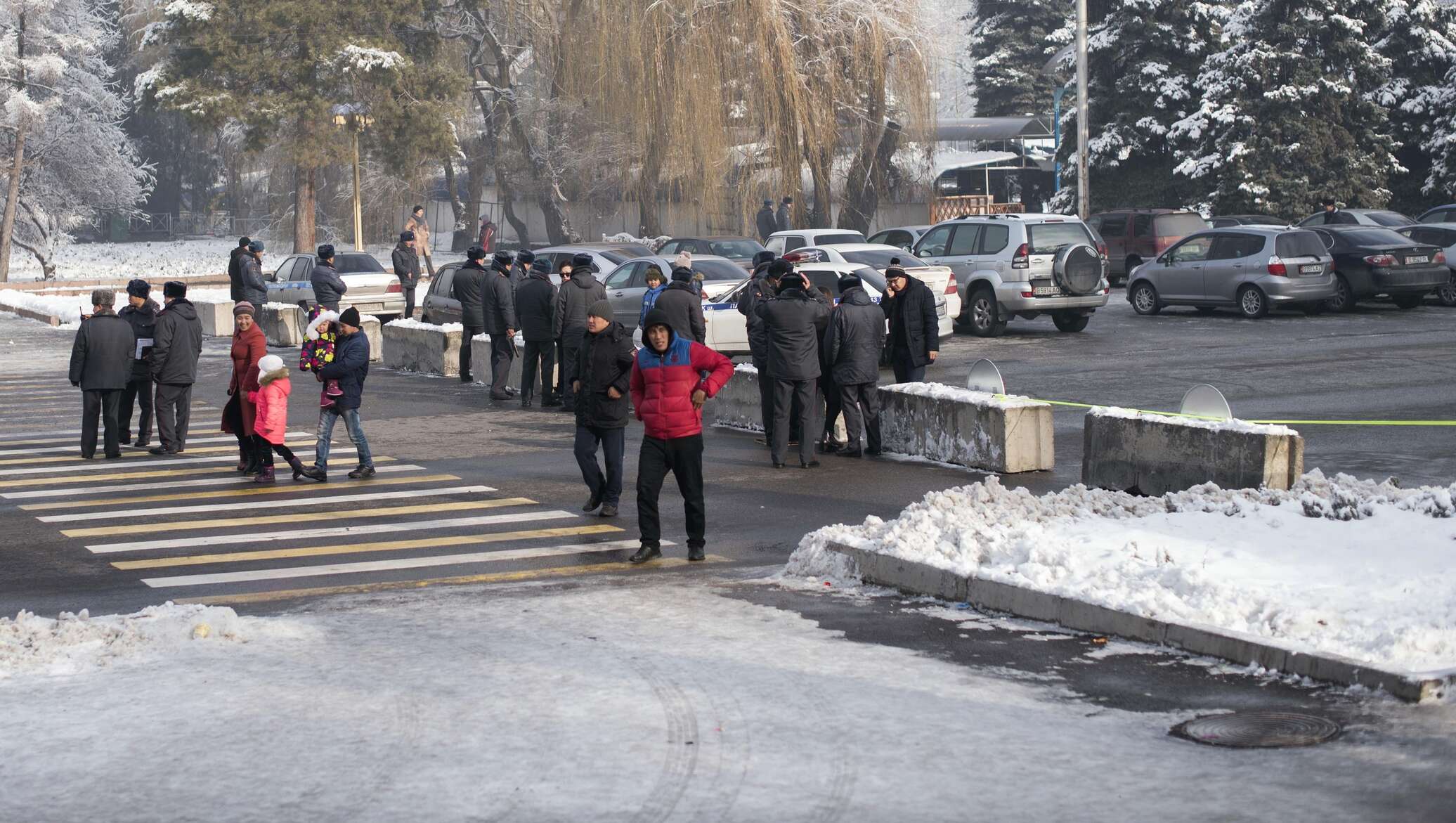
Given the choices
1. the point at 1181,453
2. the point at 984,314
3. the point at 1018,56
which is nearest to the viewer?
the point at 1181,453

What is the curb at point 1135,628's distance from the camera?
277 inches

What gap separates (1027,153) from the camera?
66688 millimetres

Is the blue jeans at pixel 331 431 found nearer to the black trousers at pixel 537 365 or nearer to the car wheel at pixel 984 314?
the black trousers at pixel 537 365

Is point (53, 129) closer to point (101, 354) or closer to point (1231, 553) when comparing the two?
point (101, 354)

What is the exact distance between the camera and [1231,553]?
929cm

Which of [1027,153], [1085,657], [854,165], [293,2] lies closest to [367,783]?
[1085,657]

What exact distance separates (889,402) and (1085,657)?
7.77 m

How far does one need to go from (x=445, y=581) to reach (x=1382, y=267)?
22.8m

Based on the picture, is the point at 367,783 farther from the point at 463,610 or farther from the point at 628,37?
the point at 628,37

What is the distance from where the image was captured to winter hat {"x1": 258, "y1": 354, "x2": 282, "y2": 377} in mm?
14312

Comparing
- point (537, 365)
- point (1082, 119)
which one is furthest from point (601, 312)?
point (1082, 119)

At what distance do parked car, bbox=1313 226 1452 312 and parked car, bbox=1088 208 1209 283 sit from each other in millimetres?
7743

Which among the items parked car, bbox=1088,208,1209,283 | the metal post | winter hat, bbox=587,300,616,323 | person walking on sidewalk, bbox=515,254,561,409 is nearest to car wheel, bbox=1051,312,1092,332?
parked car, bbox=1088,208,1209,283

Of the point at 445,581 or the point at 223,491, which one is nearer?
the point at 445,581
